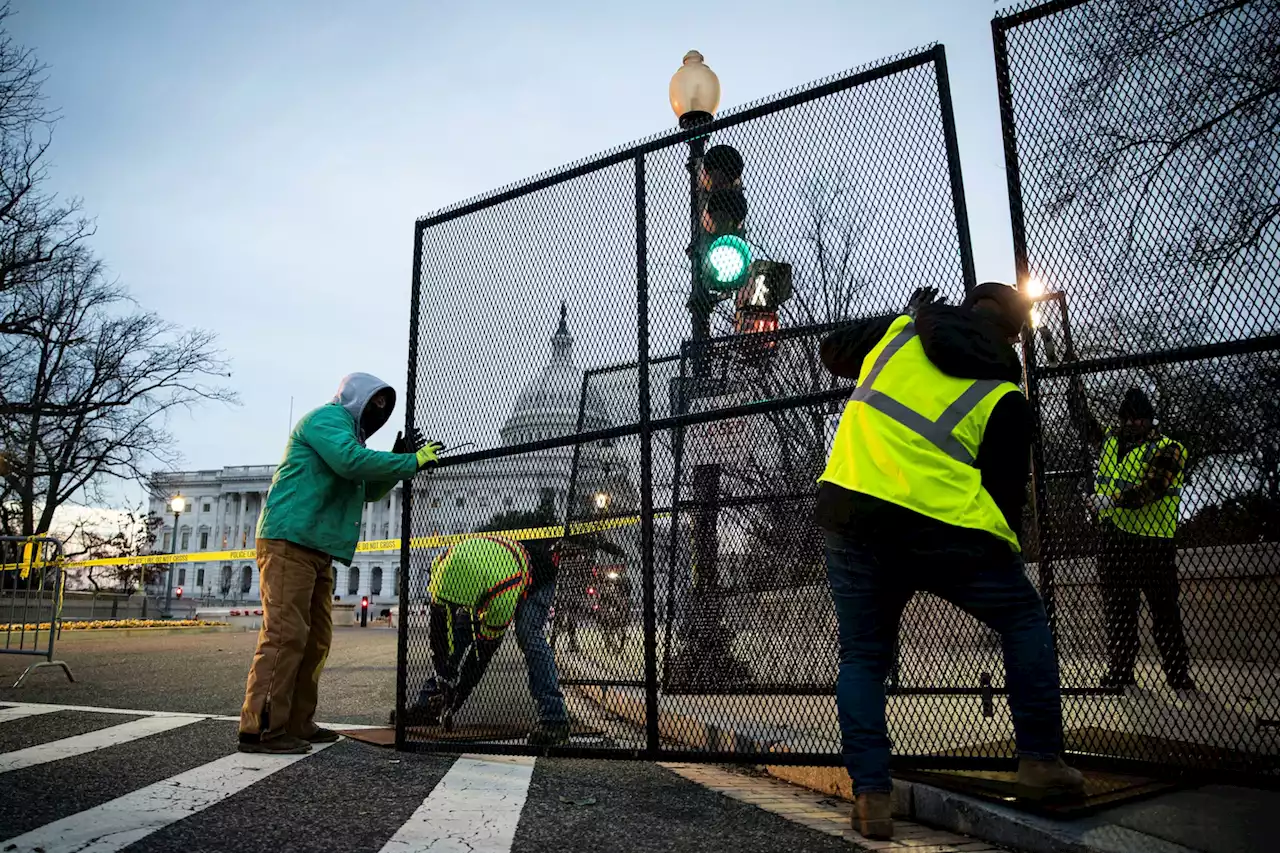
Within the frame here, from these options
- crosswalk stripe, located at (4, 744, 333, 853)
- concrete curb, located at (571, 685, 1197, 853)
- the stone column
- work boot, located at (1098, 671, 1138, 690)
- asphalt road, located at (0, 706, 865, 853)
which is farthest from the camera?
the stone column

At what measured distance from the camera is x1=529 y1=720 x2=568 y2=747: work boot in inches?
172

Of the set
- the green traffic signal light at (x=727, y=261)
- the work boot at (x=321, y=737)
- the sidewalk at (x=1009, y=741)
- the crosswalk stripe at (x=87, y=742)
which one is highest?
the green traffic signal light at (x=727, y=261)

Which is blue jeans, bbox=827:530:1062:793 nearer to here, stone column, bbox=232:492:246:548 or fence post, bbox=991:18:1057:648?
fence post, bbox=991:18:1057:648

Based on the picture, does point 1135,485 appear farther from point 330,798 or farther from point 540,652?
point 330,798

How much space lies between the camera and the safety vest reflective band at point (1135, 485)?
3.22m

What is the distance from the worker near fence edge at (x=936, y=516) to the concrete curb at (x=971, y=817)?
0.41ft

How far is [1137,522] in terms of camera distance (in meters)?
3.38

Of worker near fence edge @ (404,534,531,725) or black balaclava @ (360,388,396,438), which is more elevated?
black balaclava @ (360,388,396,438)

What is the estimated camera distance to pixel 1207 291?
3.11 metres

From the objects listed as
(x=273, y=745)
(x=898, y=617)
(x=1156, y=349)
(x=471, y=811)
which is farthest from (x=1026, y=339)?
(x=273, y=745)

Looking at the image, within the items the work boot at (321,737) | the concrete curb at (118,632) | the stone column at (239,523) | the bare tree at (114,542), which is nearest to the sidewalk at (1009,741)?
the work boot at (321,737)

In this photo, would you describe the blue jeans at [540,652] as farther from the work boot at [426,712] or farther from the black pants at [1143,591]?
the black pants at [1143,591]

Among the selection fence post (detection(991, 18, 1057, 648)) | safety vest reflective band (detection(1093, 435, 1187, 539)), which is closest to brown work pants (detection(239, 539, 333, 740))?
fence post (detection(991, 18, 1057, 648))

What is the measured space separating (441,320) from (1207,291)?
3.70m
